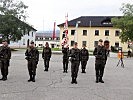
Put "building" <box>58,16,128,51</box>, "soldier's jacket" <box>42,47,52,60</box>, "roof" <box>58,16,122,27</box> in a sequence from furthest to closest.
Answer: "roof" <box>58,16,122,27</box>, "building" <box>58,16,128,51</box>, "soldier's jacket" <box>42,47,52,60</box>

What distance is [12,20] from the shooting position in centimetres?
6856

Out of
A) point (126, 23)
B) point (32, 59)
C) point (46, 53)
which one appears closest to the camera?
point (32, 59)

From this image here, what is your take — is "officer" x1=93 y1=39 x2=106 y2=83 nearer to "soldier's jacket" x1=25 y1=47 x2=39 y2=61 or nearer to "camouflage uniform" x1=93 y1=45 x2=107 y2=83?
"camouflage uniform" x1=93 y1=45 x2=107 y2=83

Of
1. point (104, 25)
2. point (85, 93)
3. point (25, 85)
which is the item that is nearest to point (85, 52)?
point (25, 85)

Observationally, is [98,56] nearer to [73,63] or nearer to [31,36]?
[73,63]

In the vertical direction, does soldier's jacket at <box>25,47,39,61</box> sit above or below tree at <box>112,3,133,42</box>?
below

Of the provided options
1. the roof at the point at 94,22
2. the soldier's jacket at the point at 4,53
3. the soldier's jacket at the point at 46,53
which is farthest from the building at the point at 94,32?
the soldier's jacket at the point at 4,53

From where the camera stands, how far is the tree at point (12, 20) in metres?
67.9

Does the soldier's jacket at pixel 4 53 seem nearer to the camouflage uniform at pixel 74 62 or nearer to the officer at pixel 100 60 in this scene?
the camouflage uniform at pixel 74 62

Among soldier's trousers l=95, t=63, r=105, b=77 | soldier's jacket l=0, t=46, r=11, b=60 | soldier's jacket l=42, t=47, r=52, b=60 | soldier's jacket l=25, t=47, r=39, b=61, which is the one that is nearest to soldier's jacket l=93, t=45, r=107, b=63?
soldier's trousers l=95, t=63, r=105, b=77

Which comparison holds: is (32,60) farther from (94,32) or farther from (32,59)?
(94,32)

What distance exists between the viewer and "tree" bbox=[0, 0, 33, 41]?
67.9 m

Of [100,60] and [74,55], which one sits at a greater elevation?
[74,55]

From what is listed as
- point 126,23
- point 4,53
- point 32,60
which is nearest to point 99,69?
point 32,60
